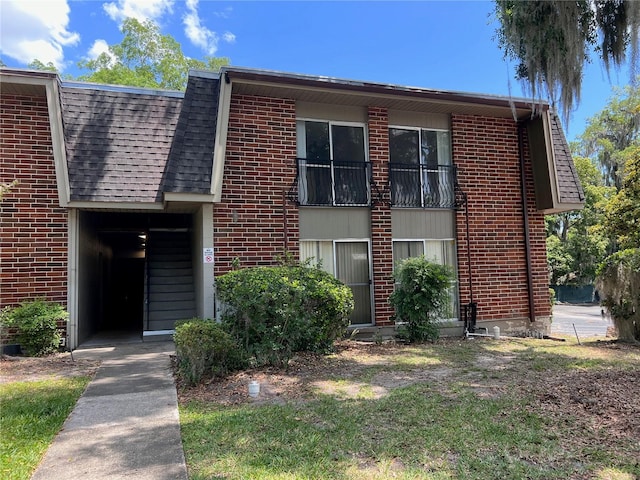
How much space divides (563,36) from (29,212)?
9.13 meters

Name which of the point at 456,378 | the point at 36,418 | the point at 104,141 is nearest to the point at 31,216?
the point at 104,141

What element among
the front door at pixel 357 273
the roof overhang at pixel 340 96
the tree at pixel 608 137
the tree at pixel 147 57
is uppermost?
the tree at pixel 147 57

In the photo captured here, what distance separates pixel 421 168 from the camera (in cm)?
1052

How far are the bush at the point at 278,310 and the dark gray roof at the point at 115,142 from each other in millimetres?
2930

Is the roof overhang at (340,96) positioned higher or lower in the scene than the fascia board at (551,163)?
higher

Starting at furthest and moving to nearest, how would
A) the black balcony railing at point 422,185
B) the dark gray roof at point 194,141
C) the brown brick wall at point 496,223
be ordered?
the brown brick wall at point 496,223 → the black balcony railing at point 422,185 → the dark gray roof at point 194,141

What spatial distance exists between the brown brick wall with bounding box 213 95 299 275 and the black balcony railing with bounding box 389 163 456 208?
2.47 m

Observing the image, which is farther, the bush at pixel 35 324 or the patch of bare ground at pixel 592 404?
the bush at pixel 35 324

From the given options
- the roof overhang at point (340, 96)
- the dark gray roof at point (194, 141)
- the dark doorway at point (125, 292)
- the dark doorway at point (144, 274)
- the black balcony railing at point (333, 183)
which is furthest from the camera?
the dark doorway at point (125, 292)

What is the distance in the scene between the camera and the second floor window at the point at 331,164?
9.72 metres

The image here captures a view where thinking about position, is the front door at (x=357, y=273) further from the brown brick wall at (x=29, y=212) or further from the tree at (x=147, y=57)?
the tree at (x=147, y=57)

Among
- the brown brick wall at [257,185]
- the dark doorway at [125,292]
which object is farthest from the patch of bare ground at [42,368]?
the dark doorway at [125,292]

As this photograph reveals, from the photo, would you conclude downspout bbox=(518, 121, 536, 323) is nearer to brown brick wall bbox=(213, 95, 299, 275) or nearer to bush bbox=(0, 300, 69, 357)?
brown brick wall bbox=(213, 95, 299, 275)

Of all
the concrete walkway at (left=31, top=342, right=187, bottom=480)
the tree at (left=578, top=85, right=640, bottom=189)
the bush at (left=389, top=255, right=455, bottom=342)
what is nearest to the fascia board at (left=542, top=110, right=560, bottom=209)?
the bush at (left=389, top=255, right=455, bottom=342)
